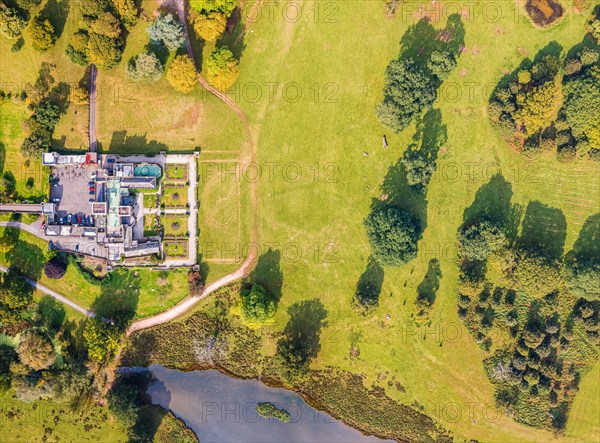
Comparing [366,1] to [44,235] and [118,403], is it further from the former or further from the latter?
[118,403]

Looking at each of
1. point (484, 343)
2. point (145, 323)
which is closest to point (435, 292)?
point (484, 343)

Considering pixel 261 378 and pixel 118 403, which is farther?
pixel 261 378

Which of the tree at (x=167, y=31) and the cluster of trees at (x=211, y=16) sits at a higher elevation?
the cluster of trees at (x=211, y=16)

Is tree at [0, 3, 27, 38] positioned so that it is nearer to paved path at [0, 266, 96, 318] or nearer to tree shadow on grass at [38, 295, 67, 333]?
paved path at [0, 266, 96, 318]

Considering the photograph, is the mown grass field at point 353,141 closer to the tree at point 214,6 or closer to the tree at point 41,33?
the tree at point 214,6

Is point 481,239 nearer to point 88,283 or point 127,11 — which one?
point 88,283

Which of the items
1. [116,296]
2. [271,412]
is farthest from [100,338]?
[271,412]

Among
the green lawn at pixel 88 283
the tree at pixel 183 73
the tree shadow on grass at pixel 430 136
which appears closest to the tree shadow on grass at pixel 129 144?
the tree at pixel 183 73
